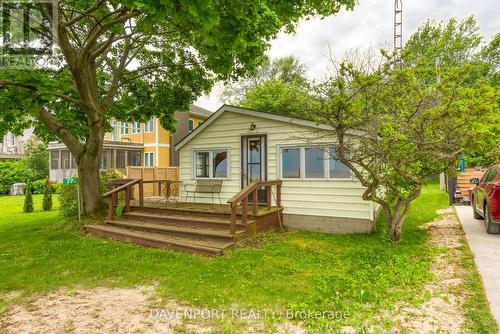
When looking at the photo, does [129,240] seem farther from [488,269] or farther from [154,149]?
[154,149]

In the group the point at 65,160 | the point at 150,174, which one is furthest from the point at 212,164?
the point at 65,160

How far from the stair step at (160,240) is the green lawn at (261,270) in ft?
0.78

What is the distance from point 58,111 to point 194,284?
789cm

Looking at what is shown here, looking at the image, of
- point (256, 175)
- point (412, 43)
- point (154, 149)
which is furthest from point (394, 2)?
point (154, 149)

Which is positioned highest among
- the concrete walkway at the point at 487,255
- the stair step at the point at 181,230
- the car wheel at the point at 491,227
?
the car wheel at the point at 491,227

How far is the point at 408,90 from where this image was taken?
6.29 meters

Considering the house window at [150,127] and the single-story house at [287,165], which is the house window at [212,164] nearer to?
the single-story house at [287,165]

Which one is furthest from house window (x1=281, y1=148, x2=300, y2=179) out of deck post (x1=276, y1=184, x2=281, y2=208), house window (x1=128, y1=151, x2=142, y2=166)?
house window (x1=128, y1=151, x2=142, y2=166)

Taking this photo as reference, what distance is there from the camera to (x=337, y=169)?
8031 millimetres

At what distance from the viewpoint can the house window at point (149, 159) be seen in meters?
22.5

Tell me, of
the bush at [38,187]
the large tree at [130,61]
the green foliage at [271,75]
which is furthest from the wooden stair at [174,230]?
the green foliage at [271,75]

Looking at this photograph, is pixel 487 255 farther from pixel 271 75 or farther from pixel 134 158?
pixel 271 75

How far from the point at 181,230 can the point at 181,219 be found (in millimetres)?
657

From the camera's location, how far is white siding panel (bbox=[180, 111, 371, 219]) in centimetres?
785
